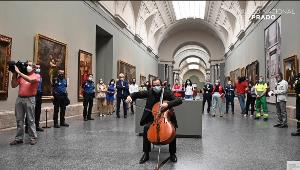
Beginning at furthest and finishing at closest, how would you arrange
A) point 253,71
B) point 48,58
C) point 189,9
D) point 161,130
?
point 189,9, point 253,71, point 48,58, point 161,130

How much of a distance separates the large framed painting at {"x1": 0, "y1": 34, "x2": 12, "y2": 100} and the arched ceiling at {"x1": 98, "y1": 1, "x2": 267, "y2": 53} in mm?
8488

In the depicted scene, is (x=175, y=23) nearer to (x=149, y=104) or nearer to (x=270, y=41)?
(x=270, y=41)

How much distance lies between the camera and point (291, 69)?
12516mm

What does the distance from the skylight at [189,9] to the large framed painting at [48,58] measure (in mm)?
17328

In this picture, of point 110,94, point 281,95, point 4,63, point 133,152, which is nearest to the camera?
point 133,152

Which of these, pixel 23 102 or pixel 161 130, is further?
pixel 23 102

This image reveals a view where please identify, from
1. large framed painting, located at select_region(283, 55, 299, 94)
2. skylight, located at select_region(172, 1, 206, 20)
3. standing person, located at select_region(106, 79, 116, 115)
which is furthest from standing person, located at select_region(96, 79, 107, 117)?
skylight, located at select_region(172, 1, 206, 20)

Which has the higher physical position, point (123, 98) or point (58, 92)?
point (58, 92)

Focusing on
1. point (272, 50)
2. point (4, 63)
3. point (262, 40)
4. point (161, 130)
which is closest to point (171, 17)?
point (262, 40)

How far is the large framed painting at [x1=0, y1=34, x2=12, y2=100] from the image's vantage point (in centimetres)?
881

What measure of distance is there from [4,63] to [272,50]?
11.9 metres

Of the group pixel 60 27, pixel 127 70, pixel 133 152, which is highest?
pixel 60 27

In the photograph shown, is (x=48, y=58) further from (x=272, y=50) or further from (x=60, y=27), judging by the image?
(x=272, y=50)

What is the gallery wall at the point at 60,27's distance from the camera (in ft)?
30.8
